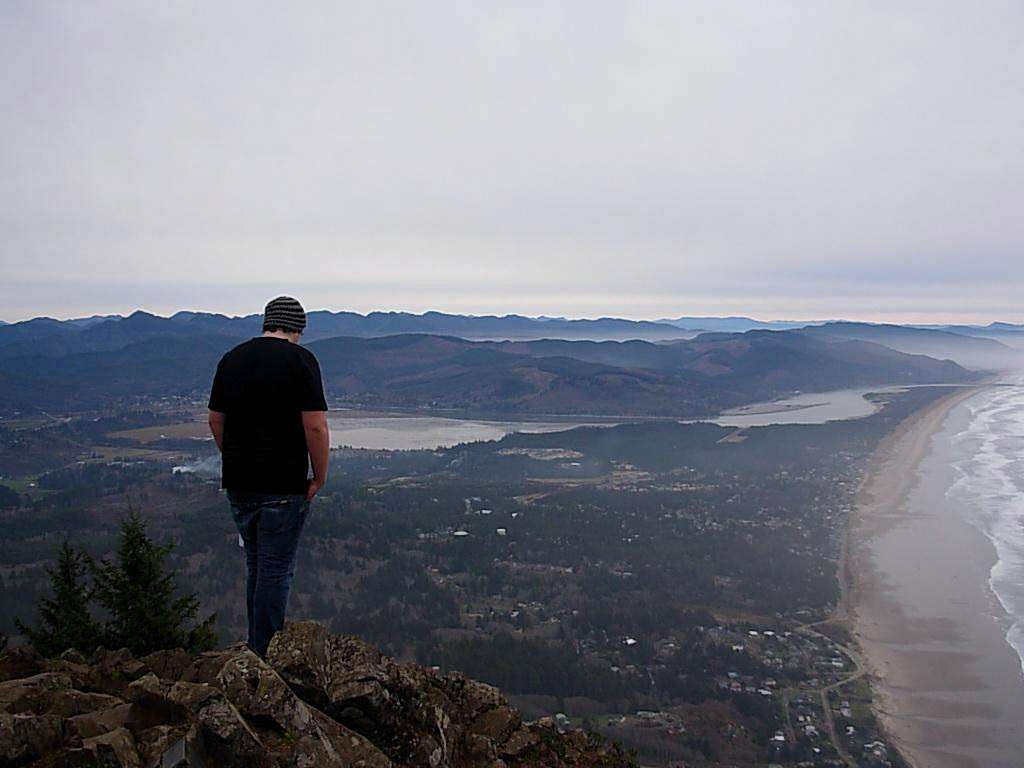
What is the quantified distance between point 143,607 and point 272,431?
7.88 m

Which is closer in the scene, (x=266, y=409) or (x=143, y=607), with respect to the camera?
(x=266, y=409)

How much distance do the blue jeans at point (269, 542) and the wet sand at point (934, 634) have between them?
18.8m

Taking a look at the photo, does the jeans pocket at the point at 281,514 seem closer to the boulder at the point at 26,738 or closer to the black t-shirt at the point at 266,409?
the black t-shirt at the point at 266,409

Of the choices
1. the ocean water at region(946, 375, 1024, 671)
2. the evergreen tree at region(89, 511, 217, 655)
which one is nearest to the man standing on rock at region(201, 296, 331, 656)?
the evergreen tree at region(89, 511, 217, 655)

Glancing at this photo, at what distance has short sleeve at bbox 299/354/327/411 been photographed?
4715 millimetres

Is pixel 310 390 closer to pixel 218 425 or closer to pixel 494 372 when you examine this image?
pixel 218 425

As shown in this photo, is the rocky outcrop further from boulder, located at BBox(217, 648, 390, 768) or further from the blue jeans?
the blue jeans

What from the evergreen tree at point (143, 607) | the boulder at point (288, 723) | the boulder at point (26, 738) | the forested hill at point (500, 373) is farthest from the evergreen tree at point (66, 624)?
the forested hill at point (500, 373)

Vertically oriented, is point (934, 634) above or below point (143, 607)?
below

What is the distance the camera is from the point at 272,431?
481cm

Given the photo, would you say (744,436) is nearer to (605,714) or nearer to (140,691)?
(605,714)

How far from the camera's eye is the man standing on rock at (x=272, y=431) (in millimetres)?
4730

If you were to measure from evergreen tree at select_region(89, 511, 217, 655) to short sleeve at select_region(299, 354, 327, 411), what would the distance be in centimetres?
677

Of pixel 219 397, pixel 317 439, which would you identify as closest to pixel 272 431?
pixel 317 439
